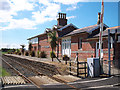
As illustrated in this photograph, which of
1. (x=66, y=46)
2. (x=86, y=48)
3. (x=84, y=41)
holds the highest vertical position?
(x=84, y=41)

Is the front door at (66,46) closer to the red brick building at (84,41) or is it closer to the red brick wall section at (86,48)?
the red brick building at (84,41)

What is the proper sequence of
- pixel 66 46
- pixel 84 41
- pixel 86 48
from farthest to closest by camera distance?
pixel 66 46 < pixel 84 41 < pixel 86 48

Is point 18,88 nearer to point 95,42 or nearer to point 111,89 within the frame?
point 111,89

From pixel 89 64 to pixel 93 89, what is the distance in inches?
132

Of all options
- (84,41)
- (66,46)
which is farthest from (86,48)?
(66,46)

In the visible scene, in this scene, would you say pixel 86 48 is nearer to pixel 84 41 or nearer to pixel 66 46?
pixel 84 41

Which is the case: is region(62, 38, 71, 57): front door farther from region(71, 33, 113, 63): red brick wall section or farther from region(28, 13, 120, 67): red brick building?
region(71, 33, 113, 63): red brick wall section

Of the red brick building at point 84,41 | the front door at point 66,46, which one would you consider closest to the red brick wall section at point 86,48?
the red brick building at point 84,41

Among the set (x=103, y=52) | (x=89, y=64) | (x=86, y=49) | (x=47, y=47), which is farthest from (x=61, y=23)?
(x=89, y=64)

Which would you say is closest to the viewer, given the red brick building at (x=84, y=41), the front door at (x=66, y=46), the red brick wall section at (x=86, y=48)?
the red brick building at (x=84, y=41)

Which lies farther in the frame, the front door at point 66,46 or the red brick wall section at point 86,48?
the front door at point 66,46

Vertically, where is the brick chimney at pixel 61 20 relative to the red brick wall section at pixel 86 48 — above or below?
above

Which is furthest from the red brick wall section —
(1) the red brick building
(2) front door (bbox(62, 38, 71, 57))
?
(2) front door (bbox(62, 38, 71, 57))

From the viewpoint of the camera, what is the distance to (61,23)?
32062mm
